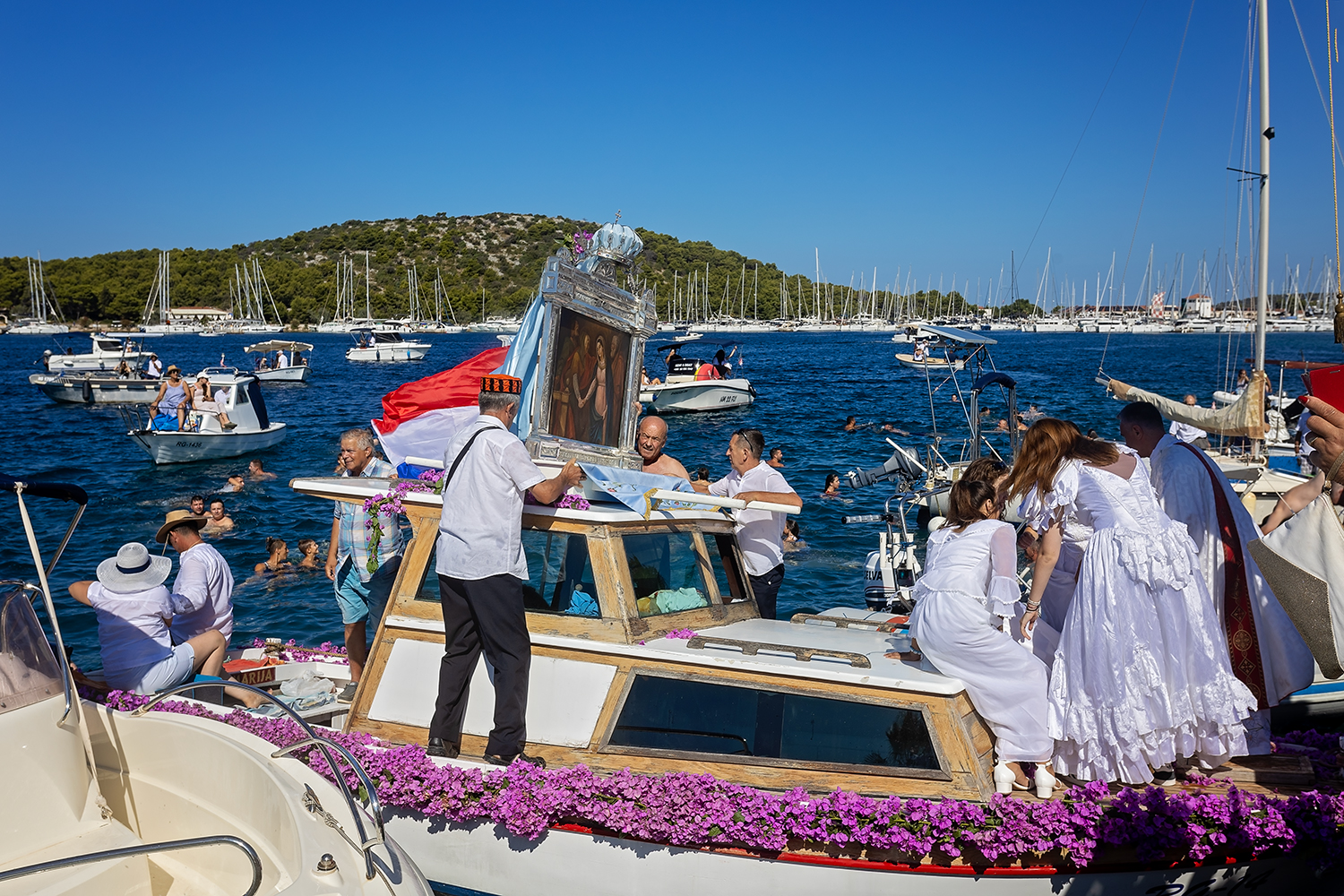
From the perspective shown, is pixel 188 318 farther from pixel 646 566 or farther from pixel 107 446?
pixel 646 566

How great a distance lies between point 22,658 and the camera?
159 inches

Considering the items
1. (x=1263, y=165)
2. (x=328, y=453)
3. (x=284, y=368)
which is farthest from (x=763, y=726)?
(x=284, y=368)

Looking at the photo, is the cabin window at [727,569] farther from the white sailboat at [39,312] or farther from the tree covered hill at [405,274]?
the white sailboat at [39,312]

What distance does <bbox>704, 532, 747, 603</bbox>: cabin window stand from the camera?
6324 mm

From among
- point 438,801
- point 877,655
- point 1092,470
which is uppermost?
point 1092,470

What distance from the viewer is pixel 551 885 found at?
190 inches

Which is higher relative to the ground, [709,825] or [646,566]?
[646,566]

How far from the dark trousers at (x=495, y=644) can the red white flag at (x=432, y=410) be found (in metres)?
1.87

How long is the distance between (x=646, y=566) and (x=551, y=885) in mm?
1843

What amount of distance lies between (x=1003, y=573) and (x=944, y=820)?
1.34 metres

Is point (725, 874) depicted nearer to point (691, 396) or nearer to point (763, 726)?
point (763, 726)

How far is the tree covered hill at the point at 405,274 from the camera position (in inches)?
5531

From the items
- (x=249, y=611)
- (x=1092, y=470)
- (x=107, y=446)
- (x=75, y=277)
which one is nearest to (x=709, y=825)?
(x=1092, y=470)

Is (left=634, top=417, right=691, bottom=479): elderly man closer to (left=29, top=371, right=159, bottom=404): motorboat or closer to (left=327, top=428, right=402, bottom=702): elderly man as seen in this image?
(left=327, top=428, right=402, bottom=702): elderly man
